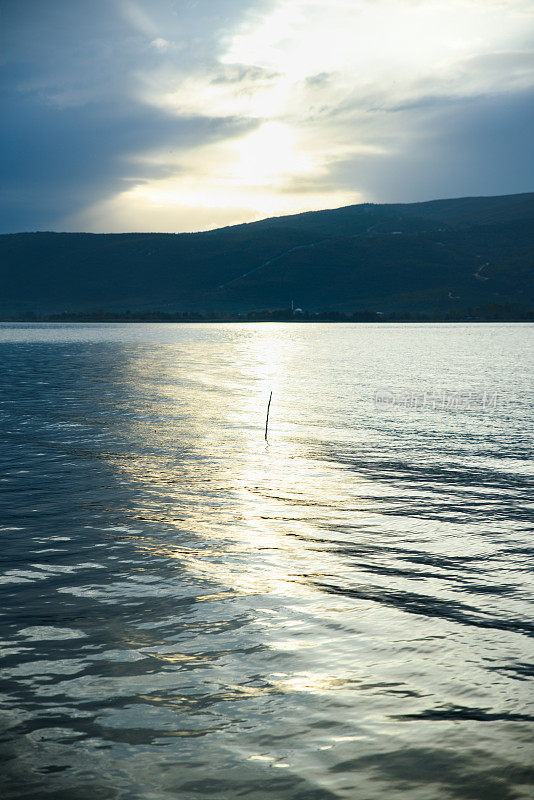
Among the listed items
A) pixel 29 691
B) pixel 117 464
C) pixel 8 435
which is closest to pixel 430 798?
pixel 29 691

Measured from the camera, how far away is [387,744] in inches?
255

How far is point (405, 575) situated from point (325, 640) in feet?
8.92

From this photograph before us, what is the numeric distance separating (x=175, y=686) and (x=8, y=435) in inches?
761

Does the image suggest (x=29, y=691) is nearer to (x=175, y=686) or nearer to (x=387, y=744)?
(x=175, y=686)

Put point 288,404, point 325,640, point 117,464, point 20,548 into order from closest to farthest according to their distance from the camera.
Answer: point 325,640 → point 20,548 → point 117,464 → point 288,404

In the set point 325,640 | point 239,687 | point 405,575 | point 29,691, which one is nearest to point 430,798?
point 239,687

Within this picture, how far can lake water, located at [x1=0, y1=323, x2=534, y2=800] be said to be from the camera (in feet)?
20.3

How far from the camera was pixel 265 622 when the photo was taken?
9164mm

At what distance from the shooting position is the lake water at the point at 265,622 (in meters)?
6.18

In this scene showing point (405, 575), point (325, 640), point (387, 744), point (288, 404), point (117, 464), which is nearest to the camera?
point (387, 744)

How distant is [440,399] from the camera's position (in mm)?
38000

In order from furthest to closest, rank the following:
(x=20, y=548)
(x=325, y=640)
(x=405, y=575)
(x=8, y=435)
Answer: (x=8, y=435) → (x=20, y=548) → (x=405, y=575) → (x=325, y=640)

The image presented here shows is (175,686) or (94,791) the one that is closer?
(94,791)

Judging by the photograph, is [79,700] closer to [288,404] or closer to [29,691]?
[29,691]
